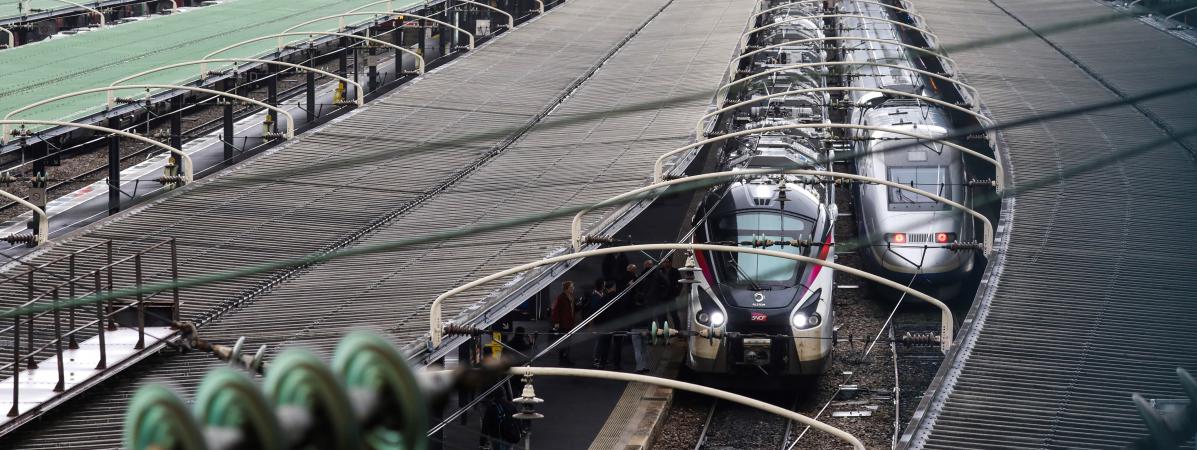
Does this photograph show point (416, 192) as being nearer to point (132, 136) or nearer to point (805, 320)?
point (132, 136)

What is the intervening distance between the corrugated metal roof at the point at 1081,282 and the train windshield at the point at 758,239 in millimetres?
3210

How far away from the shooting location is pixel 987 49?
3828 cm

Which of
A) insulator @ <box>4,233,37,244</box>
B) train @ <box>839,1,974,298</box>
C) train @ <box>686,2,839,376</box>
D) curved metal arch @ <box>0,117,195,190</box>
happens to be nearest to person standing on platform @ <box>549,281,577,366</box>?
train @ <box>686,2,839,376</box>

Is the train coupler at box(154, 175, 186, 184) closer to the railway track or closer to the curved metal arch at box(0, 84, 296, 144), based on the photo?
the curved metal arch at box(0, 84, 296, 144)

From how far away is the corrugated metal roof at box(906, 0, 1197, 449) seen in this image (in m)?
14.7

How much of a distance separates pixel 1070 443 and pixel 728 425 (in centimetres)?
760

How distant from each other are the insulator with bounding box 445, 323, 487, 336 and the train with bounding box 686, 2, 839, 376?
408cm

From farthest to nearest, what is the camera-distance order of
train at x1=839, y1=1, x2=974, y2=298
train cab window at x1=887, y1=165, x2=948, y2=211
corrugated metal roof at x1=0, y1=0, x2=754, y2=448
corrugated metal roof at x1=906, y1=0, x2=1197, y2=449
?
train cab window at x1=887, y1=165, x2=948, y2=211
train at x1=839, y1=1, x2=974, y2=298
corrugated metal roof at x1=0, y1=0, x2=754, y2=448
corrugated metal roof at x1=906, y1=0, x2=1197, y2=449

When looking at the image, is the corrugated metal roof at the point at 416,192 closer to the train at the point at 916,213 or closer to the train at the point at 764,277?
the train at the point at 764,277

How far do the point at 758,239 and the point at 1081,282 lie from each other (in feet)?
15.9

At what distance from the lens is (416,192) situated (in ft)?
73.9

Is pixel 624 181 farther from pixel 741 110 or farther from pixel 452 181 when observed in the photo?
pixel 741 110

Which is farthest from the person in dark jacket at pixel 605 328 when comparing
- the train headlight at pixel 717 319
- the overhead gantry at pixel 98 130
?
the overhead gantry at pixel 98 130

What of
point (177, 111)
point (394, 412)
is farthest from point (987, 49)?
point (394, 412)
